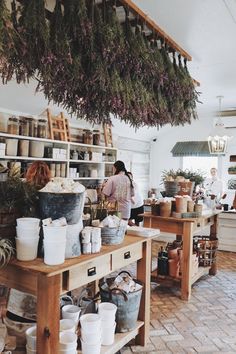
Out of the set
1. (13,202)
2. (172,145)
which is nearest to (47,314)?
(13,202)

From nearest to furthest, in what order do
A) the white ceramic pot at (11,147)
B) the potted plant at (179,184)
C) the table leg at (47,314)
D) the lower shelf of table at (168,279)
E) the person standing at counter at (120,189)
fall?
the table leg at (47,314)
the lower shelf of table at (168,279)
the potted plant at (179,184)
the white ceramic pot at (11,147)
the person standing at counter at (120,189)

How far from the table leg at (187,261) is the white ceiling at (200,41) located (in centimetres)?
132

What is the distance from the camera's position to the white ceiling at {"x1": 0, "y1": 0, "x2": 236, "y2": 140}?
2.94 metres

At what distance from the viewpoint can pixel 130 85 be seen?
294 centimetres

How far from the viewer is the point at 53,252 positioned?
1.91 metres

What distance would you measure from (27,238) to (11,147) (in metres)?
3.15

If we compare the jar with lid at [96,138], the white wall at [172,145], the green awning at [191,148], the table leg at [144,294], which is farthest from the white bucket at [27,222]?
the white wall at [172,145]

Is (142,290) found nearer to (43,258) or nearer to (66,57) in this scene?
(43,258)

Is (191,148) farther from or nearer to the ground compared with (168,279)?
farther from the ground

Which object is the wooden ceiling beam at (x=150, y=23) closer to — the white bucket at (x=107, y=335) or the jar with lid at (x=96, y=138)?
the white bucket at (x=107, y=335)

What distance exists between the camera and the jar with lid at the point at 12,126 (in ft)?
15.8

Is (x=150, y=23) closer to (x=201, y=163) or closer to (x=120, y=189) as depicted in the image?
(x=120, y=189)

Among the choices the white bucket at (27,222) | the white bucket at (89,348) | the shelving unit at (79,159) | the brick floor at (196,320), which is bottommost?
the brick floor at (196,320)

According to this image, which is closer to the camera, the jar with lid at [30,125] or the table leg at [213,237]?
the table leg at [213,237]
